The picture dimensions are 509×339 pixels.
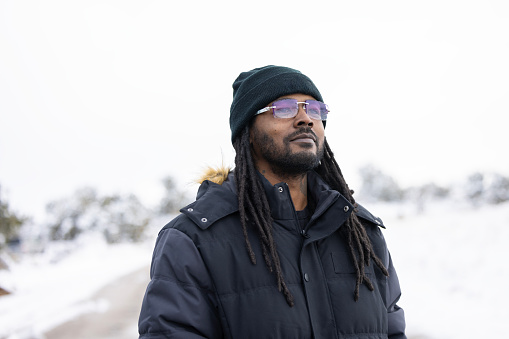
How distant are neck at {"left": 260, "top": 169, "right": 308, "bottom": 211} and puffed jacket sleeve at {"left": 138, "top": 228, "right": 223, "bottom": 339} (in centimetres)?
71

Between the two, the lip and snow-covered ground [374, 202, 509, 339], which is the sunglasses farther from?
snow-covered ground [374, 202, 509, 339]

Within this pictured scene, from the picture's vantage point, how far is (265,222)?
2.19 m

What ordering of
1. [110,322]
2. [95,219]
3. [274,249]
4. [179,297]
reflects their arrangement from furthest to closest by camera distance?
[95,219], [110,322], [274,249], [179,297]

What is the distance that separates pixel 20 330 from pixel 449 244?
451 inches

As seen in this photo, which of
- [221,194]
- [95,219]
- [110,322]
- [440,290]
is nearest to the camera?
[221,194]

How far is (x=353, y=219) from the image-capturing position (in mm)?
2432

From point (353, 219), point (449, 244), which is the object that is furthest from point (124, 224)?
point (353, 219)

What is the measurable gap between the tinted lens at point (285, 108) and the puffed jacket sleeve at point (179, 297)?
918 millimetres

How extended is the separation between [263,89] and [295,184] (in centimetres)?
59

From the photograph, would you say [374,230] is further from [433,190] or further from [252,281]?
[433,190]

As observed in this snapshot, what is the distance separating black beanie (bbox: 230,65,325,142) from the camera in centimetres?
258

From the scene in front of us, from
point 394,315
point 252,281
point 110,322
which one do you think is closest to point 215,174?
point 252,281

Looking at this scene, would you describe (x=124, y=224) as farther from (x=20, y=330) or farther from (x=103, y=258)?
(x=20, y=330)

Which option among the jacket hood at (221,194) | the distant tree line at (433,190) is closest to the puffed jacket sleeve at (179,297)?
the jacket hood at (221,194)
